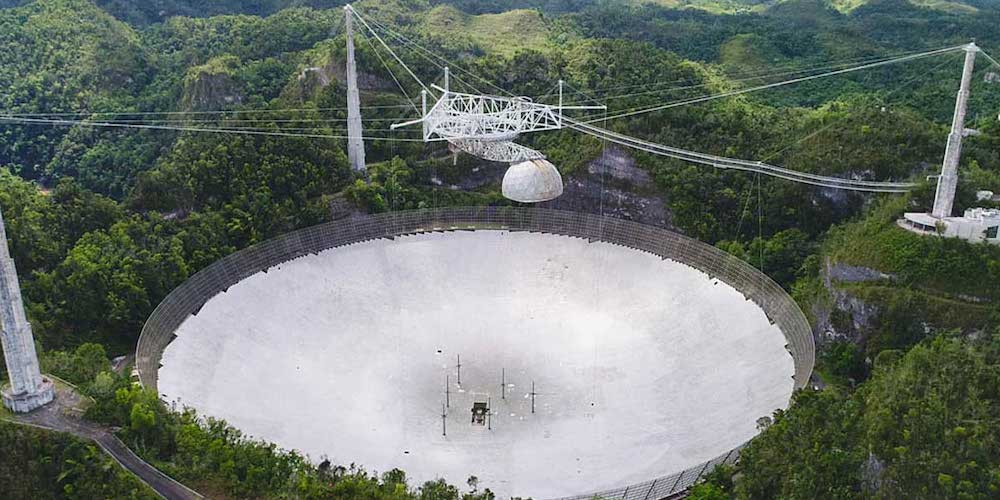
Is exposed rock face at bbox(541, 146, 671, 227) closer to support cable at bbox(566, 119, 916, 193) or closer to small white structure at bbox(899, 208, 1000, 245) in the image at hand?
support cable at bbox(566, 119, 916, 193)

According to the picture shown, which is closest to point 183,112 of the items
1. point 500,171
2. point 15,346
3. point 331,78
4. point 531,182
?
point 331,78

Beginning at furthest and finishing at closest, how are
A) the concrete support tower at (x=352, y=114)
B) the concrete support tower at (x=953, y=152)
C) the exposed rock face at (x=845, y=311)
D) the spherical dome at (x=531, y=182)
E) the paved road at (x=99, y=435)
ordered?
the concrete support tower at (x=352, y=114)
the exposed rock face at (x=845, y=311)
the concrete support tower at (x=953, y=152)
the spherical dome at (x=531, y=182)
the paved road at (x=99, y=435)

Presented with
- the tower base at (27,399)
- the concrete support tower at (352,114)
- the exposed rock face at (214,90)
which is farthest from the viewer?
the exposed rock face at (214,90)

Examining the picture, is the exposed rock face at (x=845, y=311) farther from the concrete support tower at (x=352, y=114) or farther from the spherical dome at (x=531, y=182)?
the concrete support tower at (x=352, y=114)

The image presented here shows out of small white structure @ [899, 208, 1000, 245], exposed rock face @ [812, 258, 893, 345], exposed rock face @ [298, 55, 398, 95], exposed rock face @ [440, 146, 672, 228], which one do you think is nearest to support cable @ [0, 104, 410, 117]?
exposed rock face @ [298, 55, 398, 95]

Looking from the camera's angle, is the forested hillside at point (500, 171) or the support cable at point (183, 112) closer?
the forested hillside at point (500, 171)

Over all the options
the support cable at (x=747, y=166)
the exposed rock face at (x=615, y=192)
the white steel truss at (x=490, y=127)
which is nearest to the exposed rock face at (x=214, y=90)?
the exposed rock face at (x=615, y=192)
